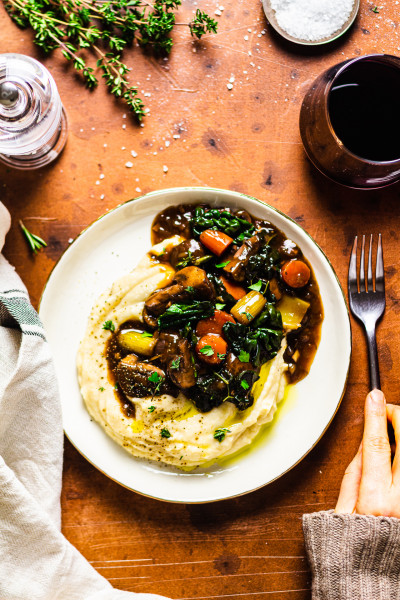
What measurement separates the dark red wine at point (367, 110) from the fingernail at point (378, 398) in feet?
6.34

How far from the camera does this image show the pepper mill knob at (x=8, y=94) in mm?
4070

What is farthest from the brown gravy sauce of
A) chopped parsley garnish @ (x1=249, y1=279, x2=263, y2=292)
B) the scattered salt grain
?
the scattered salt grain

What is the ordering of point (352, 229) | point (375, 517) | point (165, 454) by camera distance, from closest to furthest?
point (375, 517) → point (165, 454) → point (352, 229)

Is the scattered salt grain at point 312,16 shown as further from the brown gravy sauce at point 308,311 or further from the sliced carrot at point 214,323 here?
the sliced carrot at point 214,323

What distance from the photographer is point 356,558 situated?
A: 3.96 meters

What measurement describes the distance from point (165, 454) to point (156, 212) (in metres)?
2.13

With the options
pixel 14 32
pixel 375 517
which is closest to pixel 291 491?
pixel 375 517

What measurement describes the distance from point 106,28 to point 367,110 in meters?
2.50

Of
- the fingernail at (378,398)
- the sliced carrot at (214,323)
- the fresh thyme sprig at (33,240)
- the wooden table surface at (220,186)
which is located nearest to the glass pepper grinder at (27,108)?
the wooden table surface at (220,186)

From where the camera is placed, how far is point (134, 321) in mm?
4297

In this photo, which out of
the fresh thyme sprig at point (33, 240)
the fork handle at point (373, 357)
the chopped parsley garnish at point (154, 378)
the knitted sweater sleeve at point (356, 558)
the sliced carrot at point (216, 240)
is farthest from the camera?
the fresh thyme sprig at point (33, 240)

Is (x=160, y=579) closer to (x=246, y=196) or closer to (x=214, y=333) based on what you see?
(x=214, y=333)

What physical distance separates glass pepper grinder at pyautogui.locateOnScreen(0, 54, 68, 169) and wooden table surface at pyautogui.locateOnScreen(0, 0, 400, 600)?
29 cm

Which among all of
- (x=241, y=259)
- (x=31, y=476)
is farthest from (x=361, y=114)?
(x=31, y=476)
